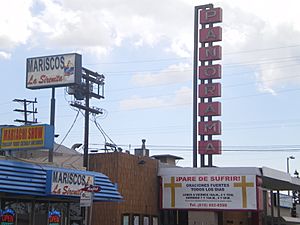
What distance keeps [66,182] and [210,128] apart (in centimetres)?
2439

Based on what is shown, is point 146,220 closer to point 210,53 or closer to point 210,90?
point 210,90

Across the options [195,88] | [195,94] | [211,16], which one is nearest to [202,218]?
[195,94]

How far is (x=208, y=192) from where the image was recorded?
37031 millimetres

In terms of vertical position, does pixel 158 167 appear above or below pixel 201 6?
below

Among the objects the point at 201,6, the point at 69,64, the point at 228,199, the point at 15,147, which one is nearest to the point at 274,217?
the point at 228,199

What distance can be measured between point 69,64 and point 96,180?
784 cm

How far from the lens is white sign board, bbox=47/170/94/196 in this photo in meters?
25.4

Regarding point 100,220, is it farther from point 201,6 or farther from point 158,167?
point 201,6

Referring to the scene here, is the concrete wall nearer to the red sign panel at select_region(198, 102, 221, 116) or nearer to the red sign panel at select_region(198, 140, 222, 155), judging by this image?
the red sign panel at select_region(198, 140, 222, 155)

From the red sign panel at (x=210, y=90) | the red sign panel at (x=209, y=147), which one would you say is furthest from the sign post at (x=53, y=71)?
the red sign panel at (x=210, y=90)

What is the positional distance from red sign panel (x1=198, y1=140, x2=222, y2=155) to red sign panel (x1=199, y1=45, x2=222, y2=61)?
709cm

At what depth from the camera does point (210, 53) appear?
2020 inches

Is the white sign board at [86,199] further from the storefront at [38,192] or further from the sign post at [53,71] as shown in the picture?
the sign post at [53,71]

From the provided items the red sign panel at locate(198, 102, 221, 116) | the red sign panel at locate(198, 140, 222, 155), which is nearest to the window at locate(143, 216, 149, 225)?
the red sign panel at locate(198, 140, 222, 155)
